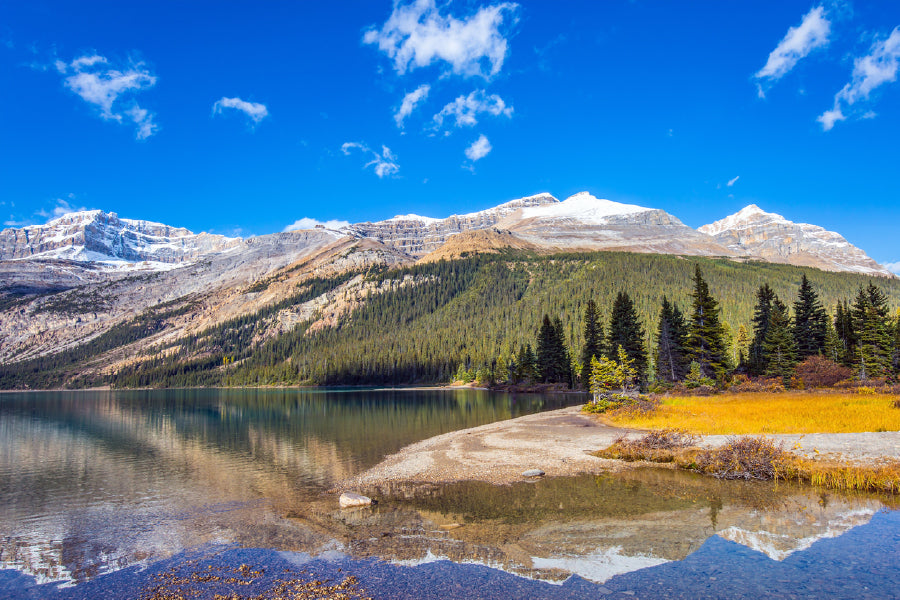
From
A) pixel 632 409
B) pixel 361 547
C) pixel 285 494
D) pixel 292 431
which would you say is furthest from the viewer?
pixel 292 431

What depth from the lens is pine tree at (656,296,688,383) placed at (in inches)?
2749

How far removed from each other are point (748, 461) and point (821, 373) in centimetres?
4335

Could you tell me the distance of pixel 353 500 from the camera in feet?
77.3

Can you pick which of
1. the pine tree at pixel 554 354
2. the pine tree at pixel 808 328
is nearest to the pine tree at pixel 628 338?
the pine tree at pixel 808 328

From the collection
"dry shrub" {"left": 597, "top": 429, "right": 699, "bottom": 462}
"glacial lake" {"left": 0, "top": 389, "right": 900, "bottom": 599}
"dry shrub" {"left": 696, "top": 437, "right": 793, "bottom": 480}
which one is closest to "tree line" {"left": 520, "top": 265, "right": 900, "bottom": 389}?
"dry shrub" {"left": 597, "top": 429, "right": 699, "bottom": 462}

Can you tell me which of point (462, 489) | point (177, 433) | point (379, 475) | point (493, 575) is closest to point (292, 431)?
point (177, 433)

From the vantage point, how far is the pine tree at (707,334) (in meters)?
65.1

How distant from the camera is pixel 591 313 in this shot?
10425 centimetres

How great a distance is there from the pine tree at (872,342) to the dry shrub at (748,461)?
53.7 m

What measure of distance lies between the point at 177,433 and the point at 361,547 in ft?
168

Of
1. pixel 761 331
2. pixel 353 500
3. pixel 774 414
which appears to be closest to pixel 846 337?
pixel 761 331

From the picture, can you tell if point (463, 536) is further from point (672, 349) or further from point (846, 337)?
point (846, 337)

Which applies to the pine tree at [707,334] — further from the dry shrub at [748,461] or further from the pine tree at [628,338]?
the dry shrub at [748,461]

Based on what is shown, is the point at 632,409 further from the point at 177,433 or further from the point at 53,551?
the point at 177,433
